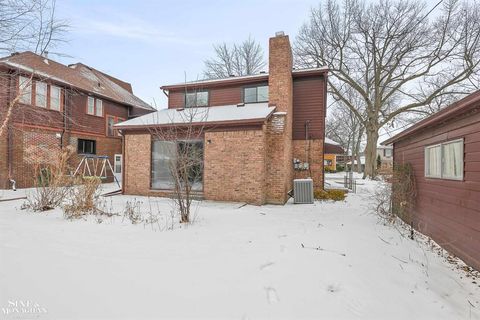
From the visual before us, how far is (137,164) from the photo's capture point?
10930 mm

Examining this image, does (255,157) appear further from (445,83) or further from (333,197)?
(445,83)

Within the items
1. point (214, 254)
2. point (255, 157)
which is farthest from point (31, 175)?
point (214, 254)

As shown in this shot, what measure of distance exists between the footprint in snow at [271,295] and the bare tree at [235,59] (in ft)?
92.1

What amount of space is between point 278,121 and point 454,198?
603cm

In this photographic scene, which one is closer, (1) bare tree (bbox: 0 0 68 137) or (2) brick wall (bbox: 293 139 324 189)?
(1) bare tree (bbox: 0 0 68 137)

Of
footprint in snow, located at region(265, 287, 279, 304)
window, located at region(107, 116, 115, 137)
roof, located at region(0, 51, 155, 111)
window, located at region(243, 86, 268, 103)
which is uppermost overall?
roof, located at region(0, 51, 155, 111)

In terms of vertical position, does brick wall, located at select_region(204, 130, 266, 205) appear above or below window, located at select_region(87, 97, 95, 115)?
below

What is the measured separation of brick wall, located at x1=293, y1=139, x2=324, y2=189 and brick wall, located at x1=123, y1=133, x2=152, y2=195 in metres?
6.59

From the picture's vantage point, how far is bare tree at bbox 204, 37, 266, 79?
1141 inches

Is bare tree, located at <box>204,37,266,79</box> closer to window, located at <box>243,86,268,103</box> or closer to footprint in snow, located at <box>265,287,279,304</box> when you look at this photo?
window, located at <box>243,86,268,103</box>

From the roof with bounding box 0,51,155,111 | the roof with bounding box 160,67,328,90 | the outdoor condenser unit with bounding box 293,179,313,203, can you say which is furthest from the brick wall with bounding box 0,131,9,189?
the outdoor condenser unit with bounding box 293,179,313,203

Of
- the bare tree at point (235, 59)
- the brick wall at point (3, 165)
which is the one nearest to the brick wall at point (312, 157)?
the brick wall at point (3, 165)

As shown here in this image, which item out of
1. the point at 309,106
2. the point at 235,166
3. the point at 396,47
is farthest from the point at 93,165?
the point at 396,47

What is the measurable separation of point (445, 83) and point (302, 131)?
55.3ft
